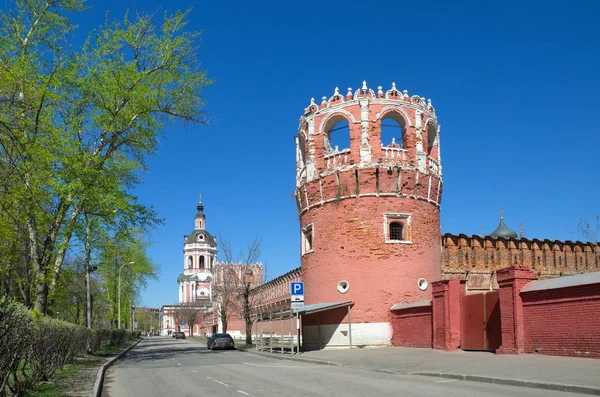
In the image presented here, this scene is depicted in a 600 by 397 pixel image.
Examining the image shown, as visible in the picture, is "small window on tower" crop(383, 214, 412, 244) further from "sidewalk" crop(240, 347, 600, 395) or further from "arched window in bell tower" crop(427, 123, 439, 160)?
"sidewalk" crop(240, 347, 600, 395)

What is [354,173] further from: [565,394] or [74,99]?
[565,394]

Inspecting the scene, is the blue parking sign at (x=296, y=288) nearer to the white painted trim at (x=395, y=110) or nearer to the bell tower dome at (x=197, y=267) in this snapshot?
the white painted trim at (x=395, y=110)

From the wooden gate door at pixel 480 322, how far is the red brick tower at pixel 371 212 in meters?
5.74

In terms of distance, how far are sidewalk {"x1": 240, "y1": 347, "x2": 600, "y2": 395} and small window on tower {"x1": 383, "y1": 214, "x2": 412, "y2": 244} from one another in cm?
580

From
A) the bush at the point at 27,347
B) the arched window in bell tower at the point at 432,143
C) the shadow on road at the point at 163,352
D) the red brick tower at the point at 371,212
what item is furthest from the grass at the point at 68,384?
the arched window in bell tower at the point at 432,143

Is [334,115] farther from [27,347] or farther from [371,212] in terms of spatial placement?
[27,347]

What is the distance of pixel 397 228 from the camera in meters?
30.6

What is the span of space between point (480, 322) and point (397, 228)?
888 centimetres

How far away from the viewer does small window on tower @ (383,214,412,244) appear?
96.9ft

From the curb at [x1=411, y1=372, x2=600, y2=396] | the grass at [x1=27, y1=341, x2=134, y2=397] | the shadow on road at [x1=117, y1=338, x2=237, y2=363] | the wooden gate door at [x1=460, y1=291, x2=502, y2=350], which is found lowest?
the shadow on road at [x1=117, y1=338, x2=237, y2=363]

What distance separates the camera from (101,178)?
82.3 feet

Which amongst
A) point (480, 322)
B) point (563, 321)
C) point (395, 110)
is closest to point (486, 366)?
point (563, 321)

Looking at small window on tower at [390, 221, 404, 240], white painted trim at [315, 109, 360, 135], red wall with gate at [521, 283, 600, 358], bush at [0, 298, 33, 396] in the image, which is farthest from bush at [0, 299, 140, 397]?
white painted trim at [315, 109, 360, 135]

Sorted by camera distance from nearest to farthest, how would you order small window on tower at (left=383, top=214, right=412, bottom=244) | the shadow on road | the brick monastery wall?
small window on tower at (left=383, top=214, right=412, bottom=244) < the shadow on road < the brick monastery wall
